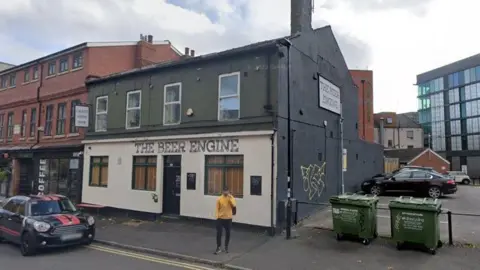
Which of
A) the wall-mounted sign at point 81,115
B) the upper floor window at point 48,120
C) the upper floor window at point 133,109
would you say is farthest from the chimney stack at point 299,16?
the upper floor window at point 48,120

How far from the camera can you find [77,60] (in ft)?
66.2

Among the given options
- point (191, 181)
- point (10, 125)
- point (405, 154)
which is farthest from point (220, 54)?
point (405, 154)

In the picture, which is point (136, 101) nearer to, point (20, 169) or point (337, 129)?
point (337, 129)

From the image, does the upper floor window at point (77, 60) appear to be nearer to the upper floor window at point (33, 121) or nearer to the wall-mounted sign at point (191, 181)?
the upper floor window at point (33, 121)

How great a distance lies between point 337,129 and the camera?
1738 cm

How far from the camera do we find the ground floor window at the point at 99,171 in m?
17.3

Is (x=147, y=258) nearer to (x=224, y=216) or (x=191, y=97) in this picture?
(x=224, y=216)

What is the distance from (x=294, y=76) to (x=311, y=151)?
3.09m

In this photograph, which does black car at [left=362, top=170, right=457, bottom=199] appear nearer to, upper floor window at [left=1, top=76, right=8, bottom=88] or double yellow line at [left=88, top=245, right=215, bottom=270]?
double yellow line at [left=88, top=245, right=215, bottom=270]

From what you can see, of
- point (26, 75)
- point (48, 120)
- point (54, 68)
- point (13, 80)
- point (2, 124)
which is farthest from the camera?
point (2, 124)

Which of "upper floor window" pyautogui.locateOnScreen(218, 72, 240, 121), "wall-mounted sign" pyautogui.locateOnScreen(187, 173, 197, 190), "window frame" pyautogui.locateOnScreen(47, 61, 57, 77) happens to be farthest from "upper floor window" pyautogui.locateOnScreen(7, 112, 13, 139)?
"upper floor window" pyautogui.locateOnScreen(218, 72, 240, 121)

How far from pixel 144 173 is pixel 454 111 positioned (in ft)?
253

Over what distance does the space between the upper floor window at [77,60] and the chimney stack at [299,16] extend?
11.7 m

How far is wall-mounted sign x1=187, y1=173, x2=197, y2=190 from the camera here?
45.0 feet
